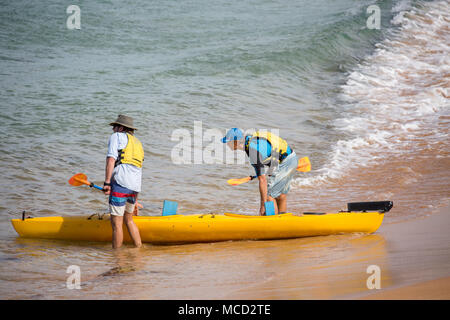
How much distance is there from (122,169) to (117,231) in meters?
0.69

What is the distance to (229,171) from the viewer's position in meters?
8.87

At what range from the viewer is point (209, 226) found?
5730 millimetres

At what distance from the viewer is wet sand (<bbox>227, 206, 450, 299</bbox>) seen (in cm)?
340

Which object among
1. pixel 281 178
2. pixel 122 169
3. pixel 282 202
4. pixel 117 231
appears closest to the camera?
pixel 122 169

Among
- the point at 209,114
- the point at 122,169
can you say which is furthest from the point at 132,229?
the point at 209,114

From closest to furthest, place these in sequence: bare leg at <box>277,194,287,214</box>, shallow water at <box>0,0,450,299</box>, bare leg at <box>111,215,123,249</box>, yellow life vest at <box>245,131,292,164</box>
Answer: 1. shallow water at <box>0,0,450,299</box>
2. bare leg at <box>111,215,123,249</box>
3. yellow life vest at <box>245,131,292,164</box>
4. bare leg at <box>277,194,287,214</box>

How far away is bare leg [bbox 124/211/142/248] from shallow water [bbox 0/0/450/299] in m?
0.18

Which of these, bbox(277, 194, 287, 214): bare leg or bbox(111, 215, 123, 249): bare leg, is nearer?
bbox(111, 215, 123, 249): bare leg

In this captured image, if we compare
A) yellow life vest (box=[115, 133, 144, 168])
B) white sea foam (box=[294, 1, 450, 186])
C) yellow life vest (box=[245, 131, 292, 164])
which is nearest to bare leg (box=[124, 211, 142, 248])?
yellow life vest (box=[115, 133, 144, 168])

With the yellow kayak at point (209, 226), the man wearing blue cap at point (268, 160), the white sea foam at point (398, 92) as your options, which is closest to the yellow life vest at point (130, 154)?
the yellow kayak at point (209, 226)

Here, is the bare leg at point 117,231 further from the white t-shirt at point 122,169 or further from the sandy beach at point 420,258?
the sandy beach at point 420,258

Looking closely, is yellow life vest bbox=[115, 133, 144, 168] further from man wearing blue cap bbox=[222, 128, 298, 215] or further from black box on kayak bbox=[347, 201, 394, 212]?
black box on kayak bbox=[347, 201, 394, 212]

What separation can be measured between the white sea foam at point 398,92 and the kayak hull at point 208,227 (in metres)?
2.77

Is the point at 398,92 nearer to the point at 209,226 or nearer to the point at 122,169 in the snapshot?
the point at 209,226
